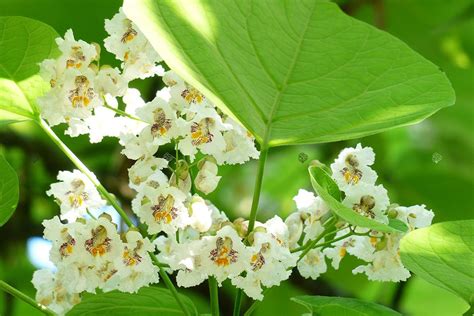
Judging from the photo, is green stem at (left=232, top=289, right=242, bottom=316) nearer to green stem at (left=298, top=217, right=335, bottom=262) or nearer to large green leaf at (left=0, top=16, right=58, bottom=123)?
green stem at (left=298, top=217, right=335, bottom=262)

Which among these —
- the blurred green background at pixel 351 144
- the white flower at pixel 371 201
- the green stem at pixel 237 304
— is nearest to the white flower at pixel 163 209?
the green stem at pixel 237 304

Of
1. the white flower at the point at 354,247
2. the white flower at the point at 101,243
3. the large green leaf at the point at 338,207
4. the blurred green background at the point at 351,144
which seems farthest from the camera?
the blurred green background at the point at 351,144

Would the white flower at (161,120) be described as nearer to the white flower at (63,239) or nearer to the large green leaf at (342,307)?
the white flower at (63,239)

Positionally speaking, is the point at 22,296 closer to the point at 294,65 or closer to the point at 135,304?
the point at 135,304

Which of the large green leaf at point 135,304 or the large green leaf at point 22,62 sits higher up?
the large green leaf at point 22,62

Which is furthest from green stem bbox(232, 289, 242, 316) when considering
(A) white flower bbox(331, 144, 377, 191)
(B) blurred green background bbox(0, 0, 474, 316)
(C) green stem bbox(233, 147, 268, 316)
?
(B) blurred green background bbox(0, 0, 474, 316)

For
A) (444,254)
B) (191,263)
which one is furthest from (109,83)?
(444,254)

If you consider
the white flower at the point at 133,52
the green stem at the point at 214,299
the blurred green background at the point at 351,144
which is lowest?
the green stem at the point at 214,299
